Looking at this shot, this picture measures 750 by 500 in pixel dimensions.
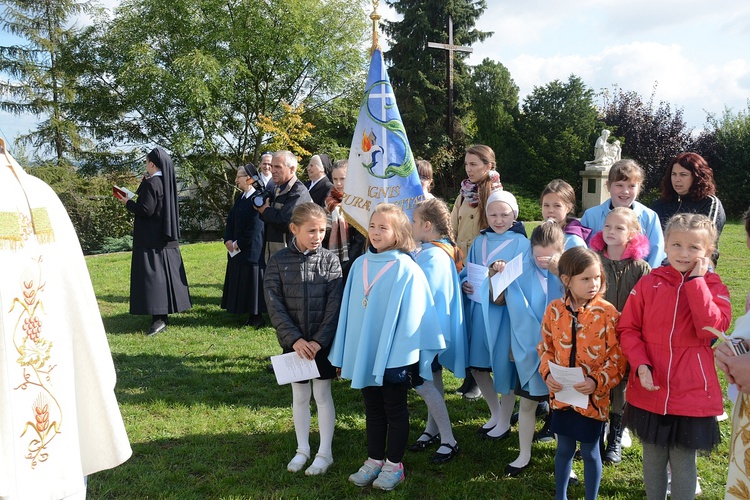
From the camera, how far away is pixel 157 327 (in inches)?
301

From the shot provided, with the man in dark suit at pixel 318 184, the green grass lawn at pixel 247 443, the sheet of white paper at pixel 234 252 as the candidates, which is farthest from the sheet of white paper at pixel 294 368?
the sheet of white paper at pixel 234 252

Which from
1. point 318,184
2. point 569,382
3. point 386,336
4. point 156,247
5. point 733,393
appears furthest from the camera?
point 156,247

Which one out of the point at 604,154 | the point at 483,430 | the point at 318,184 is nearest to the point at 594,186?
the point at 604,154

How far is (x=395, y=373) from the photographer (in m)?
3.67

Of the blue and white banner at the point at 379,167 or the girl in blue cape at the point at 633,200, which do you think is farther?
the blue and white banner at the point at 379,167

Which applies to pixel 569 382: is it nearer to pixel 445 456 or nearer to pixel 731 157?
pixel 445 456

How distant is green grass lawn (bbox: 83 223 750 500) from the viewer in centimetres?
374

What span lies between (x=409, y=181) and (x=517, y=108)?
88.0 feet

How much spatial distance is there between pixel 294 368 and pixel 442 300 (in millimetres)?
1055

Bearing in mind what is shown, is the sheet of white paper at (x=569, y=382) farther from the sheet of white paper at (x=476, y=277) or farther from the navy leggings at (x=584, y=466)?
the sheet of white paper at (x=476, y=277)

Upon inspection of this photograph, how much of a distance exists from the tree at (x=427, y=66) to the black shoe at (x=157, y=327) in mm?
21310

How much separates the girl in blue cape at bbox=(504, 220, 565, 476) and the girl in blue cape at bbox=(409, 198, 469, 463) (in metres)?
0.37

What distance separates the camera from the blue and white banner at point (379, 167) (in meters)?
4.95

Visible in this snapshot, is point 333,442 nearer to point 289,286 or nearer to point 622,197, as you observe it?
point 289,286
